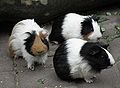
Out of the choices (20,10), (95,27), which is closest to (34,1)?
(20,10)

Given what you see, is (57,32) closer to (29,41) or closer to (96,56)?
(29,41)

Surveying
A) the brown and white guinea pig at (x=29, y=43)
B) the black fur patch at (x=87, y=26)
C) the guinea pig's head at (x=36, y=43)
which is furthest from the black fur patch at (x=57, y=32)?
the guinea pig's head at (x=36, y=43)

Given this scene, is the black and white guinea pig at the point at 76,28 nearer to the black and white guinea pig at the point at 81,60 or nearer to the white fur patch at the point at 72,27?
the white fur patch at the point at 72,27

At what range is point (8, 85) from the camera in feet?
16.6

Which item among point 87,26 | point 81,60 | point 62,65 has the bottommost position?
point 62,65

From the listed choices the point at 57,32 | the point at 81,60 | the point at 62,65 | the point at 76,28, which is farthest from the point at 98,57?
the point at 57,32

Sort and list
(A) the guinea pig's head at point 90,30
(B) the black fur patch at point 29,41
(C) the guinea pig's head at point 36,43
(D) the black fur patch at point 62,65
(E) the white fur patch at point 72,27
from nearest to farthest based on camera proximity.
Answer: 1. (D) the black fur patch at point 62,65
2. (C) the guinea pig's head at point 36,43
3. (B) the black fur patch at point 29,41
4. (A) the guinea pig's head at point 90,30
5. (E) the white fur patch at point 72,27

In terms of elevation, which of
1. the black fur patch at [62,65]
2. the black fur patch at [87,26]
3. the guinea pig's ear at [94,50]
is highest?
the black fur patch at [87,26]

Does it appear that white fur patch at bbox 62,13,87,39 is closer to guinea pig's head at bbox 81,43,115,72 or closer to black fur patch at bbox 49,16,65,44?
black fur patch at bbox 49,16,65,44

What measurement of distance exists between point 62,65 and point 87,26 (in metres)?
1.07

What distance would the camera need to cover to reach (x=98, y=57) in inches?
187

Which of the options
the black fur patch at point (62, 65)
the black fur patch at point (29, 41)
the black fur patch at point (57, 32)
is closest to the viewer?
the black fur patch at point (62, 65)

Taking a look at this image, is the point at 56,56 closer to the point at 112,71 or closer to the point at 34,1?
the point at 112,71

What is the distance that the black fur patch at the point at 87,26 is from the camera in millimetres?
5715
